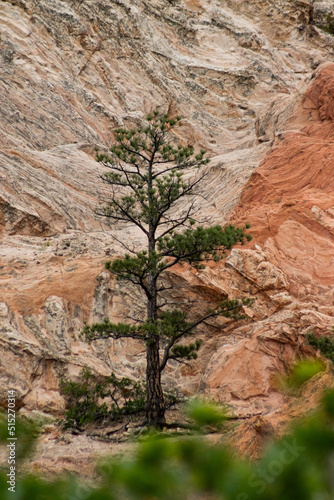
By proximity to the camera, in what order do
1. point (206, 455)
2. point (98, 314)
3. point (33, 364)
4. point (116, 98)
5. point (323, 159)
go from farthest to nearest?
point (116, 98), point (323, 159), point (98, 314), point (33, 364), point (206, 455)

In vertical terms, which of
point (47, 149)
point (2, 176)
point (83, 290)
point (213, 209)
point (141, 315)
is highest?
point (47, 149)

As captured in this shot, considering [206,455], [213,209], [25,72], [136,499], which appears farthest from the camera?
[25,72]

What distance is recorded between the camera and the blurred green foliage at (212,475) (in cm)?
200

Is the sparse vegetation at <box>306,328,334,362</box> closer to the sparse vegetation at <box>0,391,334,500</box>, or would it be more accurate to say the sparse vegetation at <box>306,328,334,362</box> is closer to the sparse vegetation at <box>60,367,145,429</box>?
the sparse vegetation at <box>60,367,145,429</box>

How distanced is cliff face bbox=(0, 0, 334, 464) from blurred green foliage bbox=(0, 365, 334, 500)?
12116mm

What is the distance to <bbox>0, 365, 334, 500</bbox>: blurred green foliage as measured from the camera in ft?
6.55

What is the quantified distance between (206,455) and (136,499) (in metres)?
0.40

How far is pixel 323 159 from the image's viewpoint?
22.3m

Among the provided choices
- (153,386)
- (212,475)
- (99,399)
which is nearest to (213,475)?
(212,475)

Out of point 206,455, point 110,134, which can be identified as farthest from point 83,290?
point 110,134

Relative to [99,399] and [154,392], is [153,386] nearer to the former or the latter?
[154,392]

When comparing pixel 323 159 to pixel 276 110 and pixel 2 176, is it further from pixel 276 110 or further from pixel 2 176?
pixel 2 176

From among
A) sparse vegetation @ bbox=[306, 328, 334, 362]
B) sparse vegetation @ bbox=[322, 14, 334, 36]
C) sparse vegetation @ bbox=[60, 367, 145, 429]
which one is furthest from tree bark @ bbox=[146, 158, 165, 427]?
sparse vegetation @ bbox=[322, 14, 334, 36]

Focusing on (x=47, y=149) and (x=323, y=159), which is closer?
(x=323, y=159)
